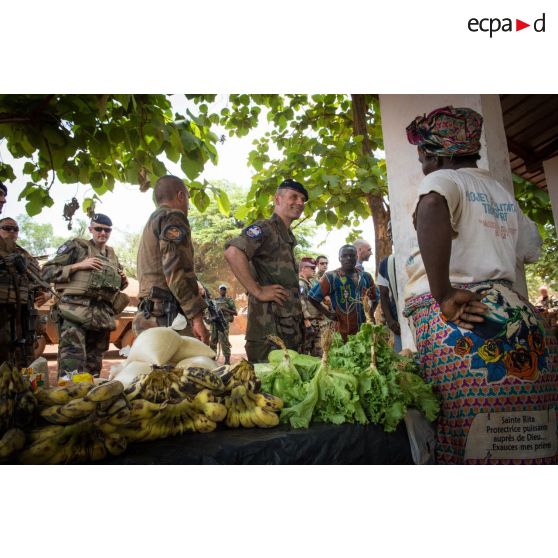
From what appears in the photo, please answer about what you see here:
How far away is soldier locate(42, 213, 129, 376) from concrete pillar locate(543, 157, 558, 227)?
4916 millimetres

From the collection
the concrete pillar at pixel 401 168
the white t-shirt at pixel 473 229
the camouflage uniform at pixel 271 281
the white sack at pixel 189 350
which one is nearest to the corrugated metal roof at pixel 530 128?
the concrete pillar at pixel 401 168

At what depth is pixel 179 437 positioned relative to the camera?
4.69ft

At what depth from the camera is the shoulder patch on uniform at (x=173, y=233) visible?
2.70 meters

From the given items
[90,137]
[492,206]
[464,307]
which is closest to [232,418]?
[464,307]

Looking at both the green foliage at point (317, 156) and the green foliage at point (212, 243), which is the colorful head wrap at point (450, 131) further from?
the green foliage at point (212, 243)

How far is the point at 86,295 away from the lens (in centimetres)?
383

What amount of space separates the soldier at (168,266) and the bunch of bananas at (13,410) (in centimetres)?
142

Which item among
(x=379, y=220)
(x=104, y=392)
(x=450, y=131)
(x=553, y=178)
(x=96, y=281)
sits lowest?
(x=104, y=392)

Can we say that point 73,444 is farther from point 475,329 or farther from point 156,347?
point 475,329

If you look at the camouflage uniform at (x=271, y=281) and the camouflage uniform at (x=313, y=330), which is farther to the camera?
the camouflage uniform at (x=313, y=330)

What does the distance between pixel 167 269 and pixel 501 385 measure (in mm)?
1871

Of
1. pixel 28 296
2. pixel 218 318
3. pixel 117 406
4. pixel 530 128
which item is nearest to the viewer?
pixel 117 406

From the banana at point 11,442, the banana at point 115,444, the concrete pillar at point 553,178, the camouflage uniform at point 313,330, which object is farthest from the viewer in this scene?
the concrete pillar at point 553,178

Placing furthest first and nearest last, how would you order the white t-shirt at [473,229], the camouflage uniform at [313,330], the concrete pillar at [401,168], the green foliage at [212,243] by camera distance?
1. the green foliage at [212,243]
2. the camouflage uniform at [313,330]
3. the concrete pillar at [401,168]
4. the white t-shirt at [473,229]
